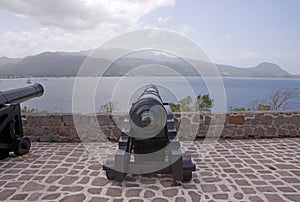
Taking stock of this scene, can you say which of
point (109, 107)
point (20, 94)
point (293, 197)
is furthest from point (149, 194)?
point (109, 107)

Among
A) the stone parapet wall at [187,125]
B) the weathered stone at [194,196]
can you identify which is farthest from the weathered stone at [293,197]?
the stone parapet wall at [187,125]

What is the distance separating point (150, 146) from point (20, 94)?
8.04ft

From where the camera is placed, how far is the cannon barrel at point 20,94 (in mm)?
4184

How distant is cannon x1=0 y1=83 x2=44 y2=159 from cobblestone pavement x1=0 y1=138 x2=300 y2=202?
0.16 metres

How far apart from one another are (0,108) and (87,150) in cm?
151

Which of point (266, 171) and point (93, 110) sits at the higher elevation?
point (93, 110)

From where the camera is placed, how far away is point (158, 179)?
331cm

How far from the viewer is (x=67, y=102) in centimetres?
597

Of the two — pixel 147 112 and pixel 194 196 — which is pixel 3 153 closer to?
pixel 147 112

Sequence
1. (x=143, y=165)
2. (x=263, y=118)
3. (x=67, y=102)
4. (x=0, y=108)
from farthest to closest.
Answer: (x=67, y=102) < (x=263, y=118) < (x=0, y=108) < (x=143, y=165)

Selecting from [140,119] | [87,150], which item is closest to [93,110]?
[87,150]

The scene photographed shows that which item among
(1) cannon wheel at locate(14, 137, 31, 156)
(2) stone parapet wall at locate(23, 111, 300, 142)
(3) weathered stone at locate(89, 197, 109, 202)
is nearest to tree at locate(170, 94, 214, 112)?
(2) stone parapet wall at locate(23, 111, 300, 142)

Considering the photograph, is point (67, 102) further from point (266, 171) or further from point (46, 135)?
point (266, 171)

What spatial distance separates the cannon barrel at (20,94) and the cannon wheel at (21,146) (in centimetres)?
63
